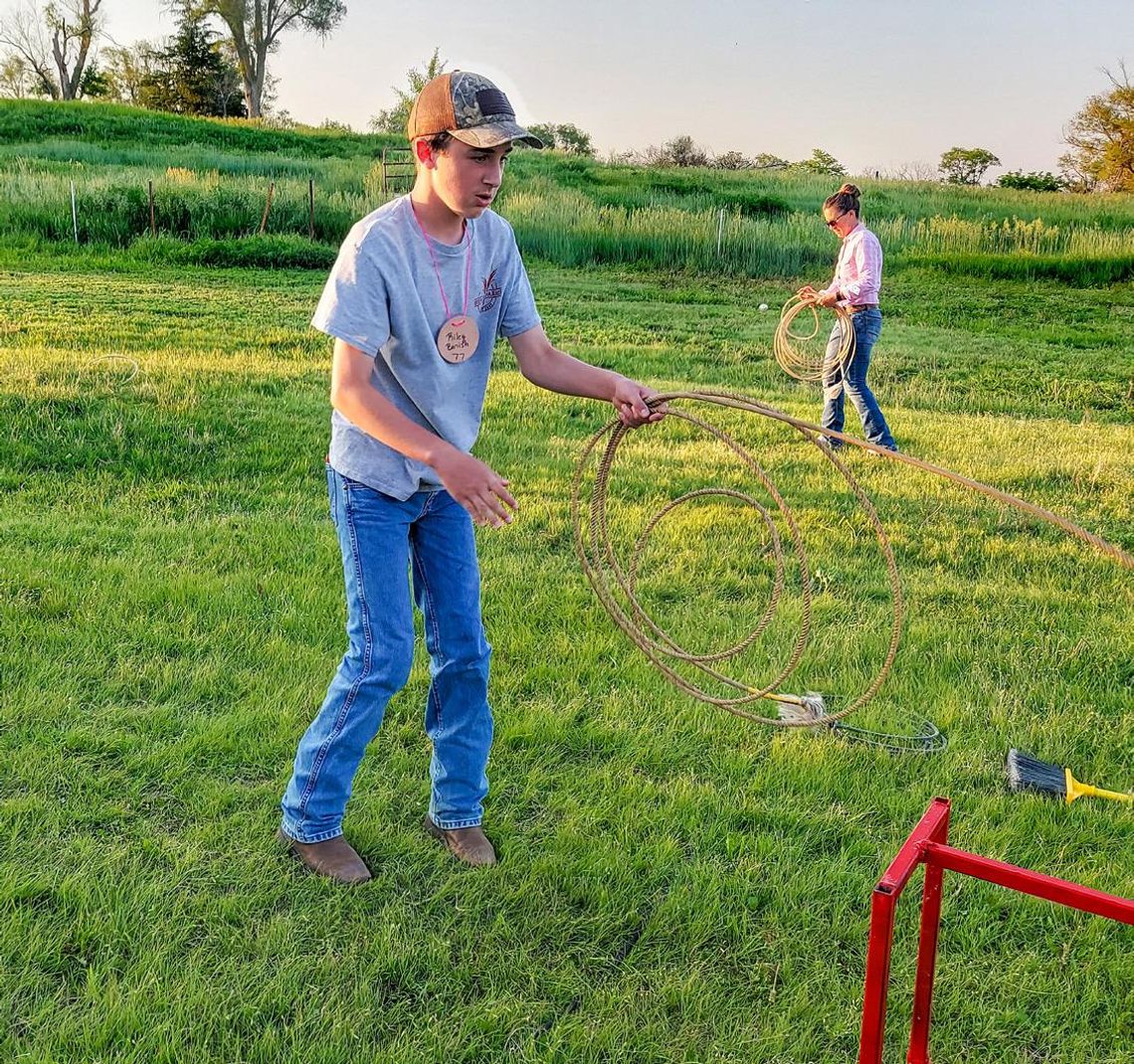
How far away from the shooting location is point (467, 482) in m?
2.37

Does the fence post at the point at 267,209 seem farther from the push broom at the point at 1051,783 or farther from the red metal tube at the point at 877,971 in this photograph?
the red metal tube at the point at 877,971

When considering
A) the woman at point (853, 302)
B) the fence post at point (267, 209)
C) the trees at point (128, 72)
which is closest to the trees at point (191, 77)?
the trees at point (128, 72)

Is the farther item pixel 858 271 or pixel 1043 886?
pixel 858 271

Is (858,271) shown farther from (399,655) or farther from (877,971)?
(877,971)

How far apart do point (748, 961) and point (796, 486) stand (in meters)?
4.12

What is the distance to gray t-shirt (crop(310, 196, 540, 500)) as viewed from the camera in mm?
2545

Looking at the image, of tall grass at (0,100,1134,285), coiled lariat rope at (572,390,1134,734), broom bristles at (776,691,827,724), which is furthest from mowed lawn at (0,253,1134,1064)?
tall grass at (0,100,1134,285)

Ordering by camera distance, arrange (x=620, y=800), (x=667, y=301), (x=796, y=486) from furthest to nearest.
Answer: (x=667, y=301) → (x=796, y=486) → (x=620, y=800)

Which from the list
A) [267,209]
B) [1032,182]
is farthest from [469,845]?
[1032,182]

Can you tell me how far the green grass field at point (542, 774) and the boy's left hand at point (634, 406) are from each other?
116 centimetres

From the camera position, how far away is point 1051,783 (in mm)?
3422

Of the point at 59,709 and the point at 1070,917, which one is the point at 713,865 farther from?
the point at 59,709

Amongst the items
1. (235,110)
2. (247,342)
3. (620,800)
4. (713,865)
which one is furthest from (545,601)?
(235,110)

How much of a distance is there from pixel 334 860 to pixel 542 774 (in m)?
0.74
